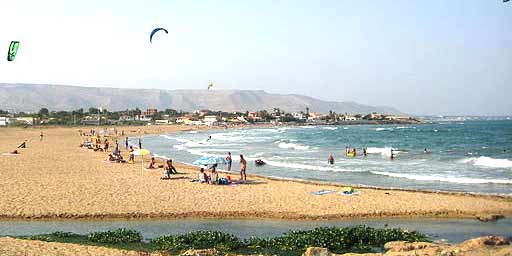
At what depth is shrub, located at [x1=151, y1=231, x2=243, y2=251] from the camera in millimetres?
10812

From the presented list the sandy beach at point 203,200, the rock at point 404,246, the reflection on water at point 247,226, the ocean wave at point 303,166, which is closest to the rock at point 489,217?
the reflection on water at point 247,226

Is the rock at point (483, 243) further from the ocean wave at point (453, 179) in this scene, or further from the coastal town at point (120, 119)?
the coastal town at point (120, 119)

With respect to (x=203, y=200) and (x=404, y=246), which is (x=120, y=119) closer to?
(x=203, y=200)

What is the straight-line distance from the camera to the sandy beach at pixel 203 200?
15.1 meters

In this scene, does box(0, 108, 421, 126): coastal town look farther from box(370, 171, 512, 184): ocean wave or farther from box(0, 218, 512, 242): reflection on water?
box(0, 218, 512, 242): reflection on water

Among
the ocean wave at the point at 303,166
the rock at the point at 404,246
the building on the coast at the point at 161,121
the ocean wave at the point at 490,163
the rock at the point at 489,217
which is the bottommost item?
the building on the coast at the point at 161,121

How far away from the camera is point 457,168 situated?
29.3 metres

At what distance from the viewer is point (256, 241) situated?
37.2 feet

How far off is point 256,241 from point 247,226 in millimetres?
2500

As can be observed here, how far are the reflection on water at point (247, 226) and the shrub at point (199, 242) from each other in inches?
45.0

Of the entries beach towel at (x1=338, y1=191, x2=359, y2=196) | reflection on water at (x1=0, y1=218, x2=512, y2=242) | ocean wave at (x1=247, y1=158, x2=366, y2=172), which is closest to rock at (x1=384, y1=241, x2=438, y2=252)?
reflection on water at (x1=0, y1=218, x2=512, y2=242)

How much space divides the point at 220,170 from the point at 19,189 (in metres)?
11.7

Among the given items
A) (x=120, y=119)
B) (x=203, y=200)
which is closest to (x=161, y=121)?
(x=120, y=119)

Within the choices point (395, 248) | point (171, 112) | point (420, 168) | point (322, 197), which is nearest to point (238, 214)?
point (322, 197)
